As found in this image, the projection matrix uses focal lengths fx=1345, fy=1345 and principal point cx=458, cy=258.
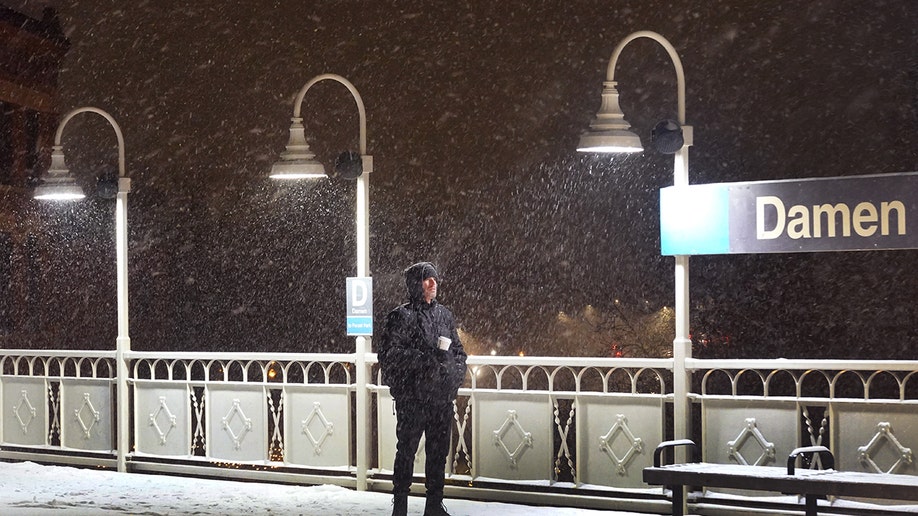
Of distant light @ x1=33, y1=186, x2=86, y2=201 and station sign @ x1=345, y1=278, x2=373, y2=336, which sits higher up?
distant light @ x1=33, y1=186, x2=86, y2=201

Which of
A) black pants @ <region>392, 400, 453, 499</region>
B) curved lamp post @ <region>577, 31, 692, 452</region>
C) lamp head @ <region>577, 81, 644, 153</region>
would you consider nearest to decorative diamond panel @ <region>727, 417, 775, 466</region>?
curved lamp post @ <region>577, 31, 692, 452</region>

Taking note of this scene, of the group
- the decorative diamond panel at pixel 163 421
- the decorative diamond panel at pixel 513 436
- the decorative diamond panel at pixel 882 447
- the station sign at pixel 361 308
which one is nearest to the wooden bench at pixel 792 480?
the decorative diamond panel at pixel 882 447

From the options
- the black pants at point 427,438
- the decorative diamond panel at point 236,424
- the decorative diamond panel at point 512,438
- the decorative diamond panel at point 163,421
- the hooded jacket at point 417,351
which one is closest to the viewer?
the hooded jacket at point 417,351

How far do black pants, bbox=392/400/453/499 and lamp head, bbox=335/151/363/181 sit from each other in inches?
122

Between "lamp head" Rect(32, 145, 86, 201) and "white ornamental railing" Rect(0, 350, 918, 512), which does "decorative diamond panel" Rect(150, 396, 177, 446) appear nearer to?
"white ornamental railing" Rect(0, 350, 918, 512)

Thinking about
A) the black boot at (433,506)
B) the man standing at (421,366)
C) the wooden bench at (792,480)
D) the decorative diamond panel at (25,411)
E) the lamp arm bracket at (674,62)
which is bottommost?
the black boot at (433,506)

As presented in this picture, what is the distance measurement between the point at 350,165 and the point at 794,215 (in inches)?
171

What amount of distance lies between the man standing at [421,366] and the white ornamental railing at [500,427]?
2.64 ft

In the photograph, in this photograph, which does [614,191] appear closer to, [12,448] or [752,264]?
[752,264]

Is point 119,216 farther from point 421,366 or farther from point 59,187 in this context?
point 421,366

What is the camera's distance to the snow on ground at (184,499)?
1154 cm

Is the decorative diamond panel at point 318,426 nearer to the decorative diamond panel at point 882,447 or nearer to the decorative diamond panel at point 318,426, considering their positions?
the decorative diamond panel at point 318,426

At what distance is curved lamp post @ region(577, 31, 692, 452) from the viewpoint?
1084cm

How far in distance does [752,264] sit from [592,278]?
50.7 ft
